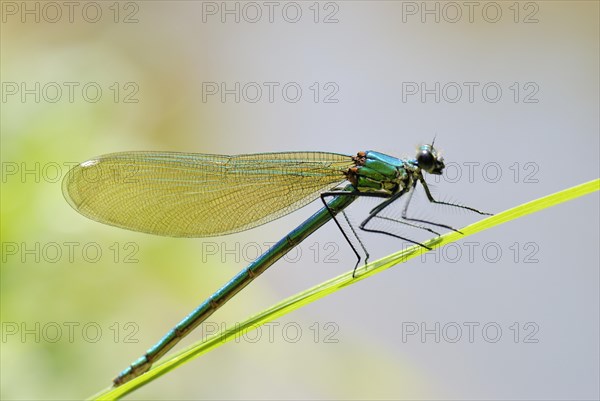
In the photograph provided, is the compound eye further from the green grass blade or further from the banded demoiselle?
the green grass blade

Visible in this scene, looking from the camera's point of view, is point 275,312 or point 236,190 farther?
point 236,190

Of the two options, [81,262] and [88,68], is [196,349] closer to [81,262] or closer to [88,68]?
[81,262]

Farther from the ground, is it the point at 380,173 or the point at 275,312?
the point at 380,173

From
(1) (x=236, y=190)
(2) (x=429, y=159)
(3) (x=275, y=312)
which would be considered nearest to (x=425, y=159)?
(2) (x=429, y=159)

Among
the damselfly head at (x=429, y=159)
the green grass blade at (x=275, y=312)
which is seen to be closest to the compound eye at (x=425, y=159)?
the damselfly head at (x=429, y=159)

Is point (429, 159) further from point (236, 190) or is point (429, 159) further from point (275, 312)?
point (275, 312)

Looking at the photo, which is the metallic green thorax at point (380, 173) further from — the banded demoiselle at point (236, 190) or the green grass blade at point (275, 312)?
the green grass blade at point (275, 312)

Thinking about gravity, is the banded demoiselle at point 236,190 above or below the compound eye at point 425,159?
below
